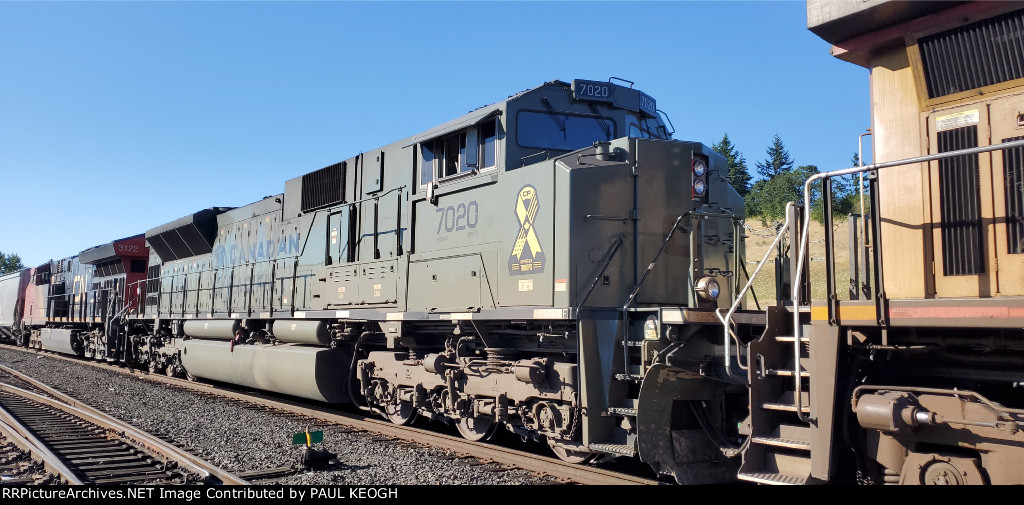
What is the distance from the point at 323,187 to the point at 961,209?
370 inches

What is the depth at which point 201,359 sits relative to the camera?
1416 cm

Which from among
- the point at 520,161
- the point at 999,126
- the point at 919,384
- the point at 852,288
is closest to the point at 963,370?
the point at 919,384

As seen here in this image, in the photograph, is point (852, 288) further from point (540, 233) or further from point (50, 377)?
point (50, 377)

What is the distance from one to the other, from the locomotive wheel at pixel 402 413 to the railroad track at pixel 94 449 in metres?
2.79

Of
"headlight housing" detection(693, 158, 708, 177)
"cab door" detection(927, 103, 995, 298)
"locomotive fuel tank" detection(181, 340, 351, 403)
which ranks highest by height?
"headlight housing" detection(693, 158, 708, 177)

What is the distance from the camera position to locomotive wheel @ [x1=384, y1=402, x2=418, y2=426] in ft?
30.5

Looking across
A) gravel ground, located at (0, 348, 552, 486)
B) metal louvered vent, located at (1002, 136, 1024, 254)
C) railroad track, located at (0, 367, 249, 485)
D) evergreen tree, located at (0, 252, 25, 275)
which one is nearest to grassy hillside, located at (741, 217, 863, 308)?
gravel ground, located at (0, 348, 552, 486)

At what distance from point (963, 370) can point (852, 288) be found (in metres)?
0.80

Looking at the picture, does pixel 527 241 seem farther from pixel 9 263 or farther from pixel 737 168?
pixel 9 263

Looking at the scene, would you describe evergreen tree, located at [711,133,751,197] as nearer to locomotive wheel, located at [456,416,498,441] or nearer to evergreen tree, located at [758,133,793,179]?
evergreen tree, located at [758,133,793,179]

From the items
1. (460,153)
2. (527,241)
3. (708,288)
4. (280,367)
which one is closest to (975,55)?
(708,288)

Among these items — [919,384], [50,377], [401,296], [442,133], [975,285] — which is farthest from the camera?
[50,377]

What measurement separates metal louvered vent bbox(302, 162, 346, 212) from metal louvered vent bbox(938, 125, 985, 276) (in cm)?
847

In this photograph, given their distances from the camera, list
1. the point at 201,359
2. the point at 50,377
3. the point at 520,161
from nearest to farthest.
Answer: the point at 520,161
the point at 201,359
the point at 50,377
